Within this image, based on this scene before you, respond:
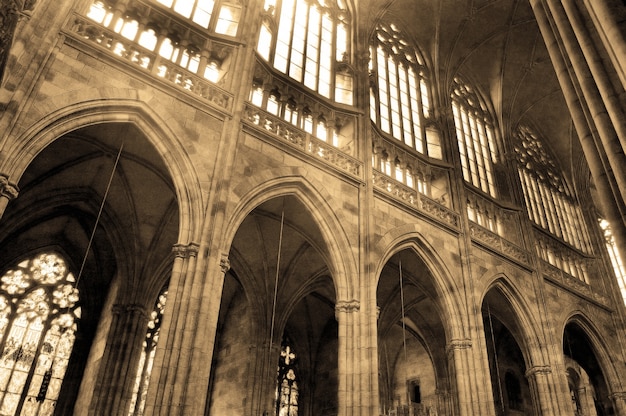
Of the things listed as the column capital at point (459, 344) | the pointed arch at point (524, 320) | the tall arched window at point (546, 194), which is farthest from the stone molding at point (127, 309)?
the tall arched window at point (546, 194)

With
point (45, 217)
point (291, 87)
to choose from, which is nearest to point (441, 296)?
point (291, 87)

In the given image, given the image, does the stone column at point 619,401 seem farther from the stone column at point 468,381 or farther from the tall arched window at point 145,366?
the tall arched window at point 145,366

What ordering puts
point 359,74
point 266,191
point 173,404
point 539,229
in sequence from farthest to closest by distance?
point 539,229 < point 359,74 < point 266,191 < point 173,404

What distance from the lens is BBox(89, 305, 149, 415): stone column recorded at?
10539 millimetres

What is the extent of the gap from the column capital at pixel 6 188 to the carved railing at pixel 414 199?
7709 millimetres

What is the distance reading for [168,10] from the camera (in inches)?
421

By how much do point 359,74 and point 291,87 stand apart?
2.71m

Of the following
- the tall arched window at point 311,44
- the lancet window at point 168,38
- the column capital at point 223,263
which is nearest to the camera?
the column capital at point 223,263

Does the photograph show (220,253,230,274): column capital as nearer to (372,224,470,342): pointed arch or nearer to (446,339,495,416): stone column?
(372,224,470,342): pointed arch

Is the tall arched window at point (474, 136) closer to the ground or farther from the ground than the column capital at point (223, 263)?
farther from the ground

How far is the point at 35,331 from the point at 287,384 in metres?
7.31

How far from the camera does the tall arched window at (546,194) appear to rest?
750 inches

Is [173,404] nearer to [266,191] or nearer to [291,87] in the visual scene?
[266,191]

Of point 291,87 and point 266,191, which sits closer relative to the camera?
point 266,191
